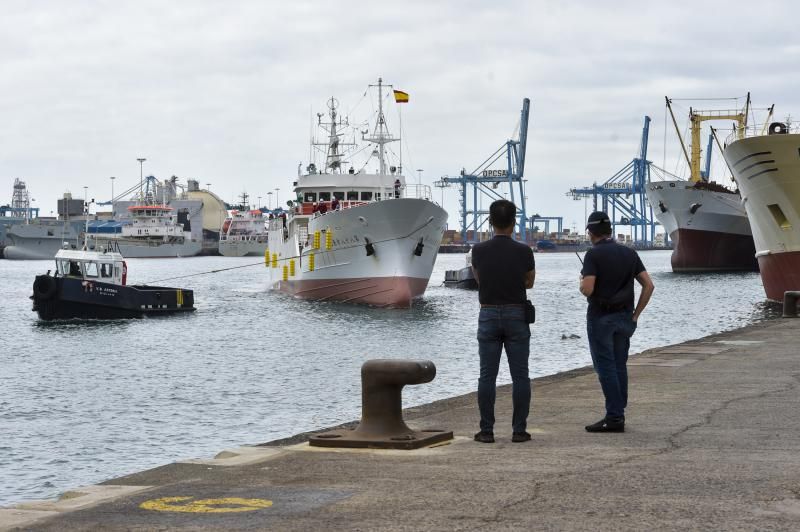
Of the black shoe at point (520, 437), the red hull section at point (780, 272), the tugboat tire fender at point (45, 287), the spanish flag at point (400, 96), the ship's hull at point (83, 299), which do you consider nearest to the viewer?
the black shoe at point (520, 437)

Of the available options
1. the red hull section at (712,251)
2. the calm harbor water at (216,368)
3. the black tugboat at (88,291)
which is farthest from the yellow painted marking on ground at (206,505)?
the red hull section at (712,251)

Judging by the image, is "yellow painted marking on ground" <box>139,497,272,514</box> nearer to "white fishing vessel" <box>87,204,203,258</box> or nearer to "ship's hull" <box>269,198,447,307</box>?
"ship's hull" <box>269,198,447,307</box>

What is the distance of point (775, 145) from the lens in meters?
39.5

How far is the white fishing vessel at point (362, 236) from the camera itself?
52344 mm

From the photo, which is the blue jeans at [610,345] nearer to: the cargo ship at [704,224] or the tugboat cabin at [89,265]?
the tugboat cabin at [89,265]

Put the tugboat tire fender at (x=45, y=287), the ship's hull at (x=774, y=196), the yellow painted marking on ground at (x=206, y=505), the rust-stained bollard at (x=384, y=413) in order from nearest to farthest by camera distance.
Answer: the yellow painted marking on ground at (x=206, y=505)
the rust-stained bollard at (x=384, y=413)
the ship's hull at (x=774, y=196)
the tugboat tire fender at (x=45, y=287)

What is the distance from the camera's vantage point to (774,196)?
40719 millimetres

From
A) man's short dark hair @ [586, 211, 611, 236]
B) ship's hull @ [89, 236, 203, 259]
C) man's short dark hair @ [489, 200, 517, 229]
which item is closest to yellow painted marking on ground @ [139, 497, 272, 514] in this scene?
man's short dark hair @ [489, 200, 517, 229]

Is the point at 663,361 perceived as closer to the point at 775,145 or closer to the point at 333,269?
the point at 775,145

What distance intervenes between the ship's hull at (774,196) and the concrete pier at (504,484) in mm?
28851

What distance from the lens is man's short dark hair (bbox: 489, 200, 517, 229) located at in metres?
9.98

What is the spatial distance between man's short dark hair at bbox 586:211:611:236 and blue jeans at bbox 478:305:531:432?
3.85ft

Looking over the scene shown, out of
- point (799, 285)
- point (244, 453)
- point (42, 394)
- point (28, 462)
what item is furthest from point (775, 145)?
point (244, 453)

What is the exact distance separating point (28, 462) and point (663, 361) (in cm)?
977
